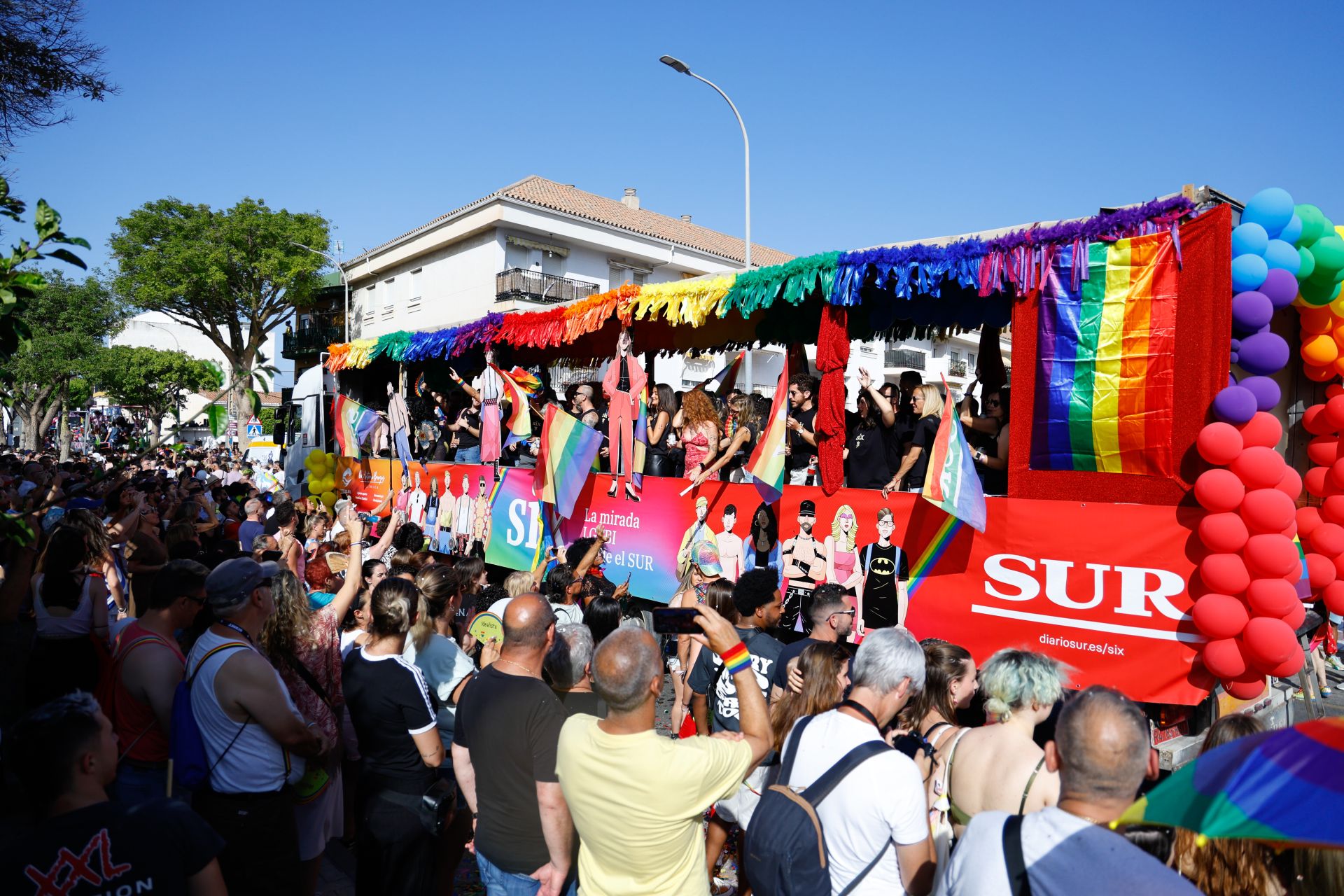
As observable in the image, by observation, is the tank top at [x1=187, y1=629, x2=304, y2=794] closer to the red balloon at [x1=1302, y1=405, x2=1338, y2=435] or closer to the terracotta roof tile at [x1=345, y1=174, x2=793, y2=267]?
the red balloon at [x1=1302, y1=405, x2=1338, y2=435]

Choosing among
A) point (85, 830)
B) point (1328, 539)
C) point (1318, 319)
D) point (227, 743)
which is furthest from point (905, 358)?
point (85, 830)

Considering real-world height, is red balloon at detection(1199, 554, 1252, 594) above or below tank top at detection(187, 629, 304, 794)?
above

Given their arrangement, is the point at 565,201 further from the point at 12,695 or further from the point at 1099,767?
the point at 1099,767

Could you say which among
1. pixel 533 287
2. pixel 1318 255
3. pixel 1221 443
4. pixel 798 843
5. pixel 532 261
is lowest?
pixel 798 843

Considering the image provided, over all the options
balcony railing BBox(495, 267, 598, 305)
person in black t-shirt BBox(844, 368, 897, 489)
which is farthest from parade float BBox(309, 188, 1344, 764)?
balcony railing BBox(495, 267, 598, 305)

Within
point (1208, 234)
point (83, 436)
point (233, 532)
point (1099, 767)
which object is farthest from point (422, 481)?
point (83, 436)

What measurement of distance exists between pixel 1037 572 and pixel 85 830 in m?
5.20

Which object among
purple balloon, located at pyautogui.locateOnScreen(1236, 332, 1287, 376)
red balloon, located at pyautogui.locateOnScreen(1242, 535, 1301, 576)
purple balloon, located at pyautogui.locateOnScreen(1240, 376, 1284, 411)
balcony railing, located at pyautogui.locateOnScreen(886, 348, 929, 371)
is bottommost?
red balloon, located at pyautogui.locateOnScreen(1242, 535, 1301, 576)

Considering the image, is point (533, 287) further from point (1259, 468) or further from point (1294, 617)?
point (1294, 617)

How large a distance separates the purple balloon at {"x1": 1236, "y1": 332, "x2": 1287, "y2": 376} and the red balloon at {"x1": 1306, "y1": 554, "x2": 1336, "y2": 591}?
2.03 meters

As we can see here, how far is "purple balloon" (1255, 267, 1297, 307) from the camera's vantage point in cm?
500

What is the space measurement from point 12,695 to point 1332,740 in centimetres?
859

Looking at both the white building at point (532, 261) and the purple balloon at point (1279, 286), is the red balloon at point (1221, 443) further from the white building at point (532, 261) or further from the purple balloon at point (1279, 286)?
the white building at point (532, 261)

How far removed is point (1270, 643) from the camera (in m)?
4.54
